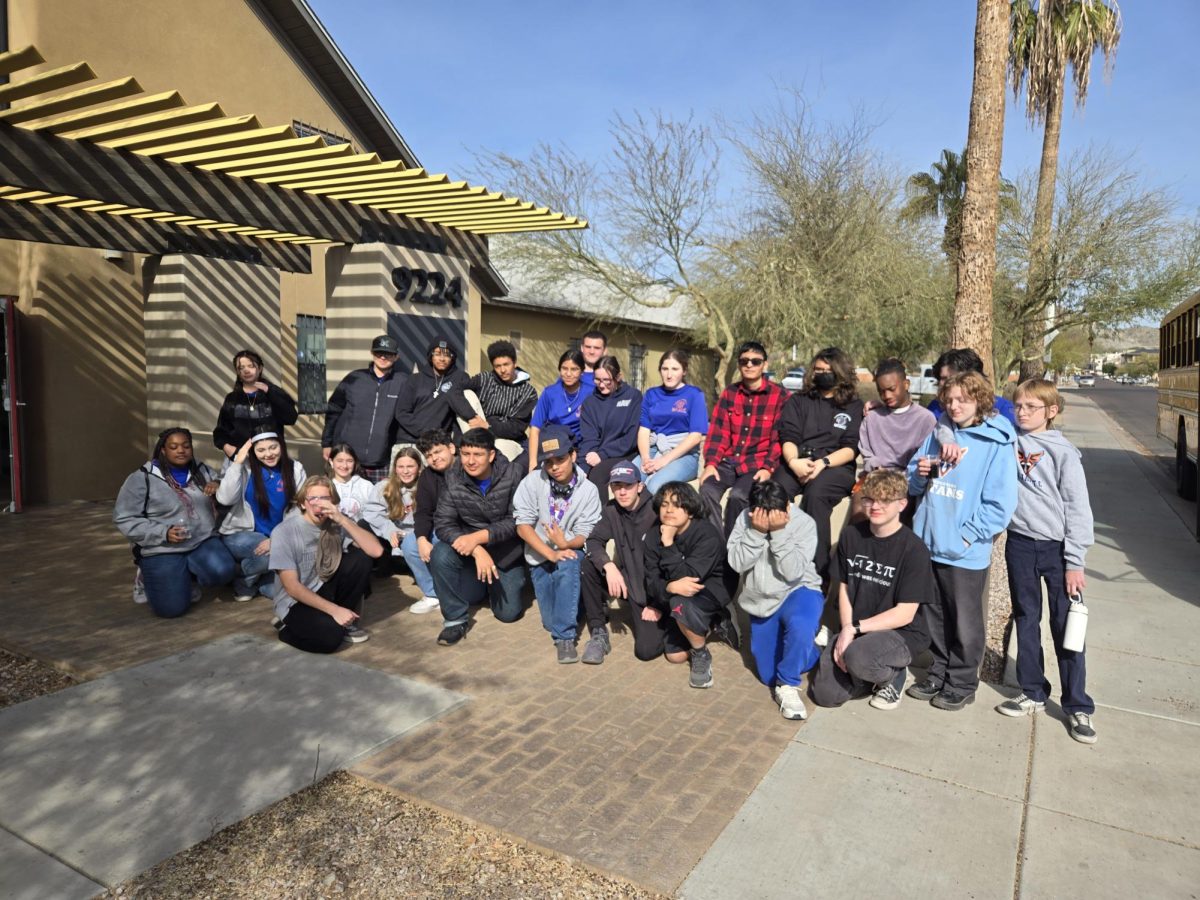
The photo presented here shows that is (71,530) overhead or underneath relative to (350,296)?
underneath

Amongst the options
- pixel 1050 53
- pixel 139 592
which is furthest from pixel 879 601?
pixel 1050 53

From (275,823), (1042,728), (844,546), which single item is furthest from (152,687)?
(1042,728)

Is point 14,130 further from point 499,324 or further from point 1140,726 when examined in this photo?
point 499,324

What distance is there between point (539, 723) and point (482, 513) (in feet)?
5.72

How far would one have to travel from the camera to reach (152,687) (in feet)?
14.8

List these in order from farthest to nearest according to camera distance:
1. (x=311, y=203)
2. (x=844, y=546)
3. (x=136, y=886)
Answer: (x=311, y=203) < (x=844, y=546) < (x=136, y=886)

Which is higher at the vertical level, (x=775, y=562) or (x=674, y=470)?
(x=674, y=470)

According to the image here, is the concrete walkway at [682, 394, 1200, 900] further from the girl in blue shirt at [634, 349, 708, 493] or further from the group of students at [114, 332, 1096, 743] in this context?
the girl in blue shirt at [634, 349, 708, 493]

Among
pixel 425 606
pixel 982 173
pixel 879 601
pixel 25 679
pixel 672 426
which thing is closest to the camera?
pixel 879 601

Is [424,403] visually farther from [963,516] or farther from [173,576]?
[963,516]

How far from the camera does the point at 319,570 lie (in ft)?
17.4

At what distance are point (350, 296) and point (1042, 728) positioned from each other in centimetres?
730

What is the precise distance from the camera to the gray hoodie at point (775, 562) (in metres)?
4.44

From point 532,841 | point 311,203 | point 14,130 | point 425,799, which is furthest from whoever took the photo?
point 311,203
